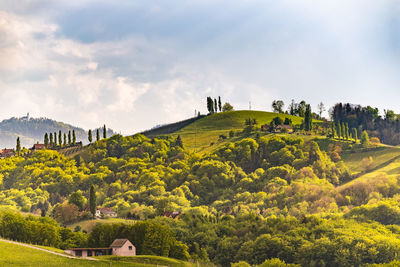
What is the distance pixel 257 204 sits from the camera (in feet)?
526

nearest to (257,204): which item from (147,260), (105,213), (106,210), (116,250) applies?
(105,213)

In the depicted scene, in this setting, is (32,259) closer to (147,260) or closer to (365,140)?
(147,260)

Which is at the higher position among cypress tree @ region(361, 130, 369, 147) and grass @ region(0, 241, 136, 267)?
cypress tree @ region(361, 130, 369, 147)

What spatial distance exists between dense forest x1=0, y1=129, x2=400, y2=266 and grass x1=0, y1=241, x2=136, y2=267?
56.1ft

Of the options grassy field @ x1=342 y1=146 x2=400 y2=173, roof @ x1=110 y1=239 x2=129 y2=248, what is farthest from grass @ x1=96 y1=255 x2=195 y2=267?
grassy field @ x1=342 y1=146 x2=400 y2=173

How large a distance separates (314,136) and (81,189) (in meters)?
84.7

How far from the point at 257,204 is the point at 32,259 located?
82.6 m

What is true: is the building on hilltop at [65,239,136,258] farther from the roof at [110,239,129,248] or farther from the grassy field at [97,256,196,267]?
the grassy field at [97,256,196,267]

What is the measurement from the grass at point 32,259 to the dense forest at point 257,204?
1710 cm

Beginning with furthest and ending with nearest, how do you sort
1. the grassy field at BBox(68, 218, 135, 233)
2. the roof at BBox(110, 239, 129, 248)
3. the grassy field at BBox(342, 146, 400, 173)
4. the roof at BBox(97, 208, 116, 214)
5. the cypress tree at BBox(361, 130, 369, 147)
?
the cypress tree at BBox(361, 130, 369, 147)
the grassy field at BBox(342, 146, 400, 173)
the roof at BBox(97, 208, 116, 214)
the grassy field at BBox(68, 218, 135, 233)
the roof at BBox(110, 239, 129, 248)

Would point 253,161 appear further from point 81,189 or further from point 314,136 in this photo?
point 81,189

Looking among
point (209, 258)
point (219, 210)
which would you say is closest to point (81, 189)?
point (219, 210)

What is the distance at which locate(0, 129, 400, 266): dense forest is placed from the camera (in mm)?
118875

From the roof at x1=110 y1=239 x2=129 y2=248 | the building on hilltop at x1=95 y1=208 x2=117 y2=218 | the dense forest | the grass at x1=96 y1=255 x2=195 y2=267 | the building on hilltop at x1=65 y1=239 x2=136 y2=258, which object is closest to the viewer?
the grass at x1=96 y1=255 x2=195 y2=267
